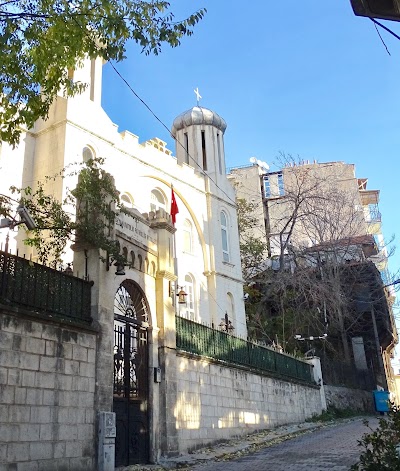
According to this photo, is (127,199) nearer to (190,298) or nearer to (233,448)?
(190,298)

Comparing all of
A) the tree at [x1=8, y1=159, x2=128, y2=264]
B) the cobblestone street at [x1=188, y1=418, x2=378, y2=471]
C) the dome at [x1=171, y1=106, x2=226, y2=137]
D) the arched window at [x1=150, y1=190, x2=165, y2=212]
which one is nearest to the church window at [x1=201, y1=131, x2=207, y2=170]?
the dome at [x1=171, y1=106, x2=226, y2=137]

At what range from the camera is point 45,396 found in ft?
29.0

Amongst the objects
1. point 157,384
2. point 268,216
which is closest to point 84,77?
point 157,384

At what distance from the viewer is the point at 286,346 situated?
30.9 meters

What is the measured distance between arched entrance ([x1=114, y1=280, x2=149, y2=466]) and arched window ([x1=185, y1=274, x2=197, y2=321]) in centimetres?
1217

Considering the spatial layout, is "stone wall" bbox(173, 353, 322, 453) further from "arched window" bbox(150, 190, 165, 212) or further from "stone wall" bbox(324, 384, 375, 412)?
"arched window" bbox(150, 190, 165, 212)

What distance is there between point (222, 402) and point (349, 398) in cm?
1611

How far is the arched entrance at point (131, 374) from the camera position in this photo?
11.0 meters

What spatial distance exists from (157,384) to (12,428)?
4703 mm

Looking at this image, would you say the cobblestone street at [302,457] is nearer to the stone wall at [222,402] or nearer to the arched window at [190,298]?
the stone wall at [222,402]

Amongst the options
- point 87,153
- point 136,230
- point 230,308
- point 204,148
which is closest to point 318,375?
point 230,308

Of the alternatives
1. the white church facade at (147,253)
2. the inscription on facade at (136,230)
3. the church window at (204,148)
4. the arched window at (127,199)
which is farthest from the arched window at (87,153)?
the church window at (204,148)

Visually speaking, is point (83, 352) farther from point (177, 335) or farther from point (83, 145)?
point (83, 145)

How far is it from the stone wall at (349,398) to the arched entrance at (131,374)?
15.9 metres
